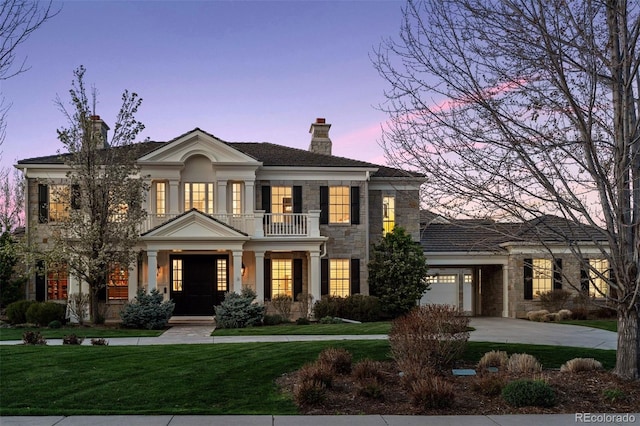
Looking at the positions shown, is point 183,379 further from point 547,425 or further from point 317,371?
point 547,425

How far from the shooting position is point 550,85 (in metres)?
10.1

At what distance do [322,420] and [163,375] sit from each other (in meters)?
3.37

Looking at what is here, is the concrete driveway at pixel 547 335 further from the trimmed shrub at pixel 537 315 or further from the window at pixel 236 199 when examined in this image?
the window at pixel 236 199

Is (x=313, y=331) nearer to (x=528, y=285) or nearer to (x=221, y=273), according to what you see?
(x=221, y=273)

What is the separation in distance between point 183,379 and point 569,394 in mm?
6269

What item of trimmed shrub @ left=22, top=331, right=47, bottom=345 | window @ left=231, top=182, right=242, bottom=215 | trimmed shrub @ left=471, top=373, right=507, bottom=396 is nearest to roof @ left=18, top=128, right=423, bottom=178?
window @ left=231, top=182, right=242, bottom=215

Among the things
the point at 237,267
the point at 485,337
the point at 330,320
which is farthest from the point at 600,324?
the point at 237,267

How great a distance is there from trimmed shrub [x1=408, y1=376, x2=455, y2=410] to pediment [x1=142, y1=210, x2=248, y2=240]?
45.4 feet

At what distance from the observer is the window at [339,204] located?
24609mm

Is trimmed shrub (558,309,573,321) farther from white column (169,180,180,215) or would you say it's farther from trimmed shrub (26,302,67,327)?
Answer: trimmed shrub (26,302,67,327)

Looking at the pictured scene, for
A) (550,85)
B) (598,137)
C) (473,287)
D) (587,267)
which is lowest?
(473,287)

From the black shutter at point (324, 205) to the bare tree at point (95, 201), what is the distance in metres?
7.48

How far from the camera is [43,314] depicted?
20.3 m

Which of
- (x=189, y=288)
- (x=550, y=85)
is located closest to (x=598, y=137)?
(x=550, y=85)
